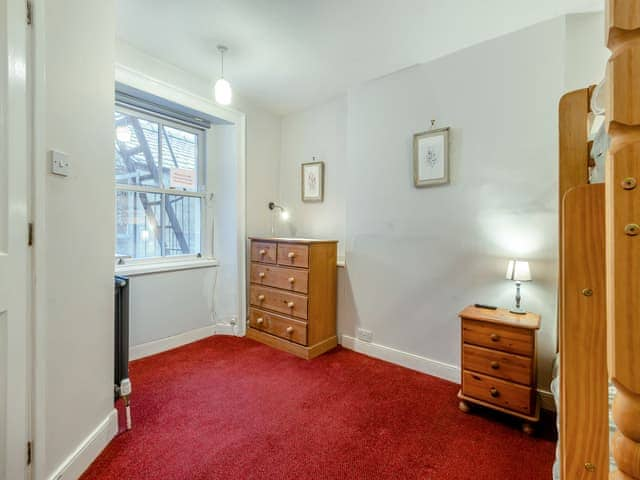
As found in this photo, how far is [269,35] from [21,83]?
1.53m

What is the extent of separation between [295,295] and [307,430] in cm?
119

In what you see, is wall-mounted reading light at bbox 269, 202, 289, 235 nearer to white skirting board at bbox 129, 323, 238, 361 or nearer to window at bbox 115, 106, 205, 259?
window at bbox 115, 106, 205, 259

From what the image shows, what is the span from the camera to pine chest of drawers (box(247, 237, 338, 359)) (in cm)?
266

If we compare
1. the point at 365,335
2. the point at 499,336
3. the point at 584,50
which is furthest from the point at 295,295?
the point at 584,50

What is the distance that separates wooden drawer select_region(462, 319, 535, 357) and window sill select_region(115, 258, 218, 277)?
238cm

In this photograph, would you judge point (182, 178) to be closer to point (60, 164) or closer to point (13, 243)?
point (60, 164)

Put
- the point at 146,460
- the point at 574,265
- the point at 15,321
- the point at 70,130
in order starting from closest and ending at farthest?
the point at 574,265
the point at 15,321
the point at 70,130
the point at 146,460

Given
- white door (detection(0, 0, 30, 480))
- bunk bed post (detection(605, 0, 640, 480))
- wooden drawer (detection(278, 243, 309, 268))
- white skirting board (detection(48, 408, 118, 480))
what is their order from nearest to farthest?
bunk bed post (detection(605, 0, 640, 480))
white door (detection(0, 0, 30, 480))
white skirting board (detection(48, 408, 118, 480))
wooden drawer (detection(278, 243, 309, 268))

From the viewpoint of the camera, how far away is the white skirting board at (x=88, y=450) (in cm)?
127

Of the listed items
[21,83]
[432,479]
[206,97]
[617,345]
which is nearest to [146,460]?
[432,479]

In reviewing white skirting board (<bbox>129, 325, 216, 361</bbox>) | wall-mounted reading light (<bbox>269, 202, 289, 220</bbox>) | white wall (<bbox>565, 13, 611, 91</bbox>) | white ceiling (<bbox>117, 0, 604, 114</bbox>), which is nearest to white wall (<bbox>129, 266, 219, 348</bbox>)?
white skirting board (<bbox>129, 325, 216, 361</bbox>)

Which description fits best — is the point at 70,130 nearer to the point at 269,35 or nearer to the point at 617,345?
the point at 269,35

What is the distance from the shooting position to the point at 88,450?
Answer: 142 cm

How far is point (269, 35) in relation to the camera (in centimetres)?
213
